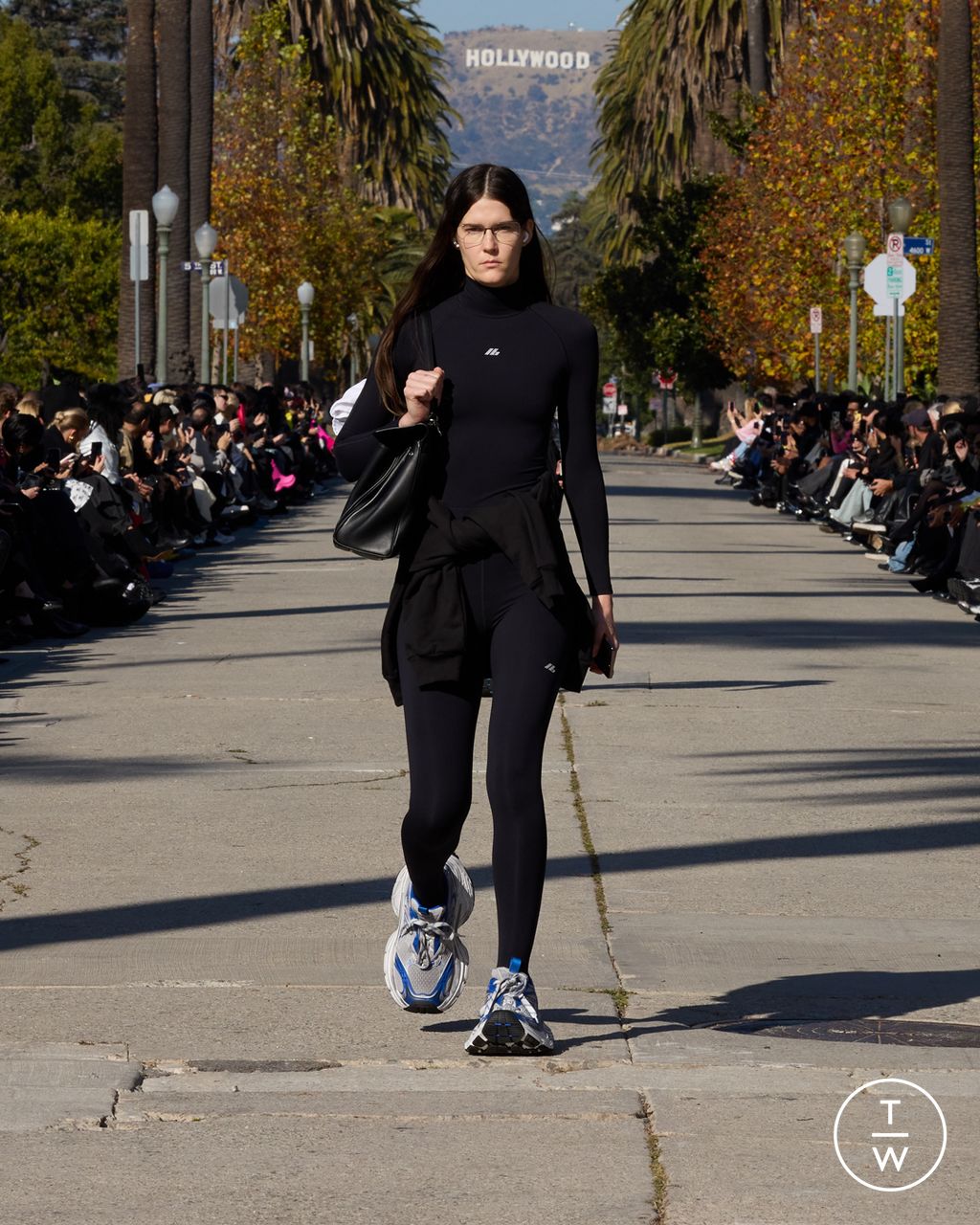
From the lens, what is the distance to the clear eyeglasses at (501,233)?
610 cm

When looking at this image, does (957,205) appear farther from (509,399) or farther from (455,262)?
(509,399)

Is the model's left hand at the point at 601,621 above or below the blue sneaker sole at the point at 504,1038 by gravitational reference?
above

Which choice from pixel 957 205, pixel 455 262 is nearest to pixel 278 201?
pixel 957 205

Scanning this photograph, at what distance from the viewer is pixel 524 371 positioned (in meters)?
6.08

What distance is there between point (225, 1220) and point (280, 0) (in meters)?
65.9

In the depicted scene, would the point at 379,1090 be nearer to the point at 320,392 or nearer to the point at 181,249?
the point at 181,249

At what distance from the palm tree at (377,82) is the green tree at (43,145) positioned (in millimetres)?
8760

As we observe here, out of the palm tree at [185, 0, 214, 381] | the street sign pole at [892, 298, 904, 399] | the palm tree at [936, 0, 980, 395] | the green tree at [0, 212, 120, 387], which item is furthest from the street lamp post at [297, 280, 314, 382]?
the palm tree at [936, 0, 980, 395]

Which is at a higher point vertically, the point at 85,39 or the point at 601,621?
the point at 85,39

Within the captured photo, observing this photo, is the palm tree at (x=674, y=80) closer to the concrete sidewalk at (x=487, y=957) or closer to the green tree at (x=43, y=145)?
the green tree at (x=43, y=145)

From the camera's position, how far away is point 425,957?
626 cm

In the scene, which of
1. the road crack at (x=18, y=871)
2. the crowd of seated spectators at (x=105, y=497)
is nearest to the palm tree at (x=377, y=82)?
the crowd of seated spectators at (x=105, y=497)

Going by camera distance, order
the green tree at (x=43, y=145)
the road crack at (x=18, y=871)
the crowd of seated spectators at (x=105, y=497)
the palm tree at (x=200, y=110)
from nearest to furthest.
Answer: the road crack at (x=18, y=871)
the crowd of seated spectators at (x=105, y=497)
the palm tree at (x=200, y=110)
the green tree at (x=43, y=145)

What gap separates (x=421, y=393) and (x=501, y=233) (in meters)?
0.49
